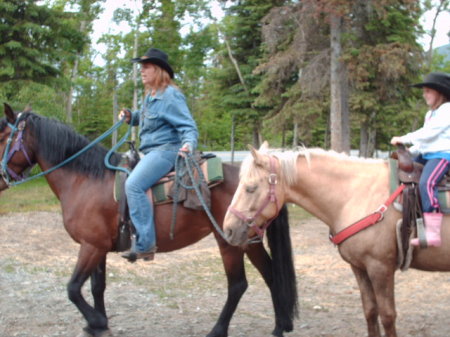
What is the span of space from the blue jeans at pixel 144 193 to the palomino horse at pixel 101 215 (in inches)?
6.5

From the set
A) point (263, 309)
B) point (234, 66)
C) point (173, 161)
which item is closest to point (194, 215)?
point (173, 161)

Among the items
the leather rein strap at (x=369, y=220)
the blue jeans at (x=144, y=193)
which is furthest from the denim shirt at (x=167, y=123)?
the leather rein strap at (x=369, y=220)

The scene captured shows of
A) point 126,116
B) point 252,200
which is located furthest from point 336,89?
point 252,200

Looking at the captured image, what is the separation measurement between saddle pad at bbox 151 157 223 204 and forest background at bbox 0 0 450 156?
8.17 meters

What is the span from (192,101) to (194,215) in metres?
33.8

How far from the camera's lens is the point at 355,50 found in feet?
47.9

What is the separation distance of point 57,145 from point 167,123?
3.60 feet

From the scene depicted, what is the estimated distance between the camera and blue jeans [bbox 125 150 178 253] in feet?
14.9

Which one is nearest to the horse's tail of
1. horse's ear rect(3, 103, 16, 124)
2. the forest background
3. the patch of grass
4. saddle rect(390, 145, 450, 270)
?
saddle rect(390, 145, 450, 270)

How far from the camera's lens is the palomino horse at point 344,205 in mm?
3699

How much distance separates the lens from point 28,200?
14.9 m

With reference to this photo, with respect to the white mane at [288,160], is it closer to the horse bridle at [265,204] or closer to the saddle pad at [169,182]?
the horse bridle at [265,204]

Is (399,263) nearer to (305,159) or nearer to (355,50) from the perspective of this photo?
(305,159)

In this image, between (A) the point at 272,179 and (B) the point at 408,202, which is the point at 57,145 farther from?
A: (B) the point at 408,202
